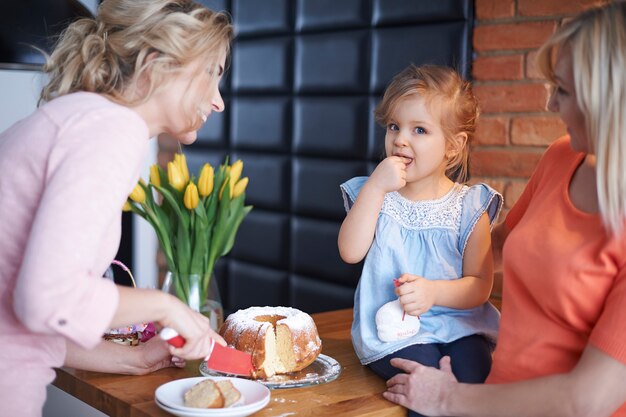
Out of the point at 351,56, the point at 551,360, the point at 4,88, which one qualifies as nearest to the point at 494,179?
the point at 351,56

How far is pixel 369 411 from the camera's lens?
1.45m

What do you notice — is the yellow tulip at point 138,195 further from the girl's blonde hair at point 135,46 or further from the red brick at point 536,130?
the red brick at point 536,130

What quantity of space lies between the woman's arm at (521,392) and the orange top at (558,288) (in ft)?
0.15

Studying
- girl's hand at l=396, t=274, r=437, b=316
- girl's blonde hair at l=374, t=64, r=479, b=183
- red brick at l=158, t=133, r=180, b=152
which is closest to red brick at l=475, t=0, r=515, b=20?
girl's blonde hair at l=374, t=64, r=479, b=183

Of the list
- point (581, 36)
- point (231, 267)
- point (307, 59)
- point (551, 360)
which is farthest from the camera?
point (231, 267)

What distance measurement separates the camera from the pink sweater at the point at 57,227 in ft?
3.58

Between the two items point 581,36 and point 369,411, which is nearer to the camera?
point 581,36

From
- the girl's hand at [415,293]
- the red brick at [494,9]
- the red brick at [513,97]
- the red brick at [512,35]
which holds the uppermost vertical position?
the red brick at [494,9]

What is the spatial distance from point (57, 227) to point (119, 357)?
0.60 meters

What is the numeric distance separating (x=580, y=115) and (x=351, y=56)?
1841 mm

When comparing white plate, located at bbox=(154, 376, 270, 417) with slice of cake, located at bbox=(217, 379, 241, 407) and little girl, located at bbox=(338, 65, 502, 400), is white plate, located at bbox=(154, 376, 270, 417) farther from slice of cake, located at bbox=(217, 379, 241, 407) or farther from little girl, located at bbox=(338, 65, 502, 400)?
little girl, located at bbox=(338, 65, 502, 400)

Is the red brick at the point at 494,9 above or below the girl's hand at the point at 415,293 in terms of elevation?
above

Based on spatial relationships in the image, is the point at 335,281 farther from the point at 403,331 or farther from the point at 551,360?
the point at 551,360

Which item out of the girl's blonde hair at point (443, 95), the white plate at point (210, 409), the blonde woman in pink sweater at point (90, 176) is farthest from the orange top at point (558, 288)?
the blonde woman in pink sweater at point (90, 176)
